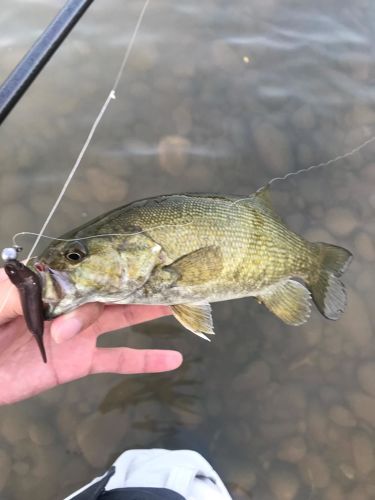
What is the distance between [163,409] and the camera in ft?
10.1

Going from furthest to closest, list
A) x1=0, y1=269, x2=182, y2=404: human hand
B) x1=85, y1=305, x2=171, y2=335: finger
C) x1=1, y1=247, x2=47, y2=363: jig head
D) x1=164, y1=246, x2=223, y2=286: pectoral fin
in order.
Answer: x1=85, y1=305, x2=171, y2=335: finger → x1=0, y1=269, x2=182, y2=404: human hand → x1=164, y1=246, x2=223, y2=286: pectoral fin → x1=1, y1=247, x2=47, y2=363: jig head

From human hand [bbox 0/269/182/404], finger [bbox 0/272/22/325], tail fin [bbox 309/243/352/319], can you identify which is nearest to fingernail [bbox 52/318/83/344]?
human hand [bbox 0/269/182/404]

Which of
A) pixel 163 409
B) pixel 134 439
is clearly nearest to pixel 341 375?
pixel 163 409

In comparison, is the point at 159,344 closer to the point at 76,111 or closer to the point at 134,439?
the point at 134,439

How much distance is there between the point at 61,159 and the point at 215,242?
6.96 ft

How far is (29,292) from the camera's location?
1.79 meters

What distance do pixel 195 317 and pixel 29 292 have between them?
0.89 meters

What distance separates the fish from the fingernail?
65 millimetres

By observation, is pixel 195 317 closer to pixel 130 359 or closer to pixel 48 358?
pixel 130 359

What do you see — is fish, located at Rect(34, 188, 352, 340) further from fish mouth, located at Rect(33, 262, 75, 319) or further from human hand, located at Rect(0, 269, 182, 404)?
human hand, located at Rect(0, 269, 182, 404)

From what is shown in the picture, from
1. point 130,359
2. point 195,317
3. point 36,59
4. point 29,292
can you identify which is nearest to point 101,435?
point 130,359

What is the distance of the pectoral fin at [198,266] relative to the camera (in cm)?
220

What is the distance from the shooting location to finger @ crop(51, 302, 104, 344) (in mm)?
1970

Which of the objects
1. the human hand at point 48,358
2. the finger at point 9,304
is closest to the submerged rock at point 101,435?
the human hand at point 48,358
